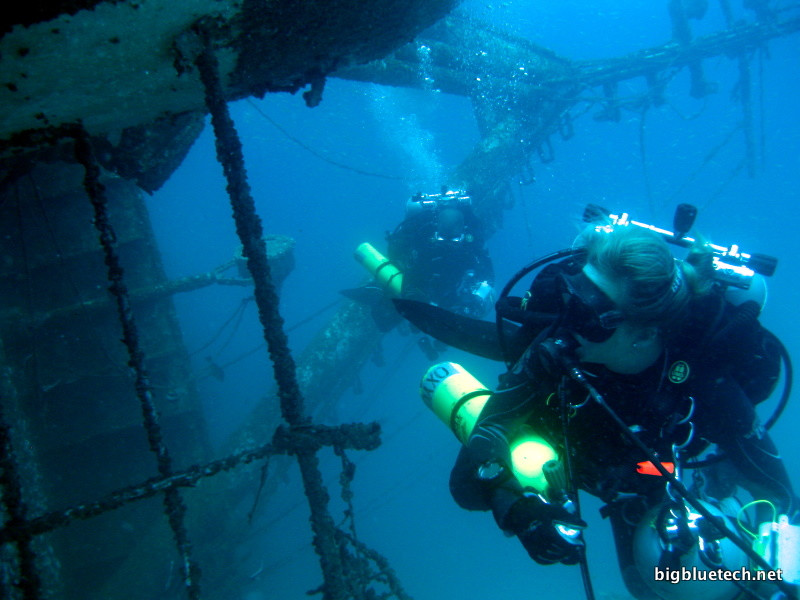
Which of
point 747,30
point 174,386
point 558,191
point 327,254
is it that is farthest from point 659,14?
point 174,386

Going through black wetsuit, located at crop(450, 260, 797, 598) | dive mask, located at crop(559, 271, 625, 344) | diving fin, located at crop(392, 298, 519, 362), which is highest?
diving fin, located at crop(392, 298, 519, 362)

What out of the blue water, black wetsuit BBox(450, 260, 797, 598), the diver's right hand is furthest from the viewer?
the blue water

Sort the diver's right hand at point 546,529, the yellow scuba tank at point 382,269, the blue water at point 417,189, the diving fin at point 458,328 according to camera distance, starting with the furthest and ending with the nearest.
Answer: the blue water at point 417,189
the yellow scuba tank at point 382,269
the diving fin at point 458,328
the diver's right hand at point 546,529

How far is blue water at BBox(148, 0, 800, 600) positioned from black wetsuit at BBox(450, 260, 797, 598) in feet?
66.1

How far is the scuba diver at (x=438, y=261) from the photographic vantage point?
241 inches

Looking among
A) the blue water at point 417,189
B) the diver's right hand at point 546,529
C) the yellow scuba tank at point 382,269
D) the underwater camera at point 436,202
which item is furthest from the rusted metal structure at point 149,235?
the blue water at point 417,189

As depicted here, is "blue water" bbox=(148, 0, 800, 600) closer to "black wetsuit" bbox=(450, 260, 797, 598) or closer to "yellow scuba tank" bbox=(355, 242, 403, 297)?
"yellow scuba tank" bbox=(355, 242, 403, 297)

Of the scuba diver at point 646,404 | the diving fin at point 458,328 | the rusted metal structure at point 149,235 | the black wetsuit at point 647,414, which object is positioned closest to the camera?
the rusted metal structure at point 149,235

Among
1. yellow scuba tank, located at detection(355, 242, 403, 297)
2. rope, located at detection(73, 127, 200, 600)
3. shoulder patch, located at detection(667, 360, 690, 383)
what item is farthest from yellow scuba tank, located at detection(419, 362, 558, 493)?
yellow scuba tank, located at detection(355, 242, 403, 297)

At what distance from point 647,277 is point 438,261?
3.98 meters

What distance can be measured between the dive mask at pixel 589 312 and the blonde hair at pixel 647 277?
0.08 metres

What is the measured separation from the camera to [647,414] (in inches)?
95.9

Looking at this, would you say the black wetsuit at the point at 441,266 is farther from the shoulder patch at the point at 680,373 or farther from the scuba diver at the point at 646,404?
the shoulder patch at the point at 680,373

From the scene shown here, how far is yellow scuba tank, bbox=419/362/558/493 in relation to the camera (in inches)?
89.6
